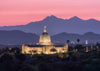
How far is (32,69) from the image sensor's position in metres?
66.1

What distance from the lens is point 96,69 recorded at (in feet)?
218

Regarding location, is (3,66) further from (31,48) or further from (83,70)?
(31,48)

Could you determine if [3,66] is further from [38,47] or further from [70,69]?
[38,47]

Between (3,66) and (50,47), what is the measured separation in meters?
106

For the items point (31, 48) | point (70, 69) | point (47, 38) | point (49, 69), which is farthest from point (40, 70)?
point (47, 38)

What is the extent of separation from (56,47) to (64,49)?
3893 mm

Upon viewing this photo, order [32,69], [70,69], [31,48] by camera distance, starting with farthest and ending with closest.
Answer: [31,48]
[70,69]
[32,69]

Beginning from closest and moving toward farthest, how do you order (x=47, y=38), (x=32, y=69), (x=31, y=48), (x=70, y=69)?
(x=32, y=69) < (x=70, y=69) < (x=31, y=48) < (x=47, y=38)

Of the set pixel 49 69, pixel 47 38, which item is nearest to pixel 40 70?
pixel 49 69

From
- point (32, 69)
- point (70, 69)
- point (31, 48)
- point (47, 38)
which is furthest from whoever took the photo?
point (47, 38)

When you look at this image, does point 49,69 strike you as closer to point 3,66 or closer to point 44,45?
point 3,66

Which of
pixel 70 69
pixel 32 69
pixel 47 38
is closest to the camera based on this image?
pixel 32 69

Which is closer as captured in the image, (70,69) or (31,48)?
(70,69)

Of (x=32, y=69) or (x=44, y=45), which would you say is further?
(x=44, y=45)
